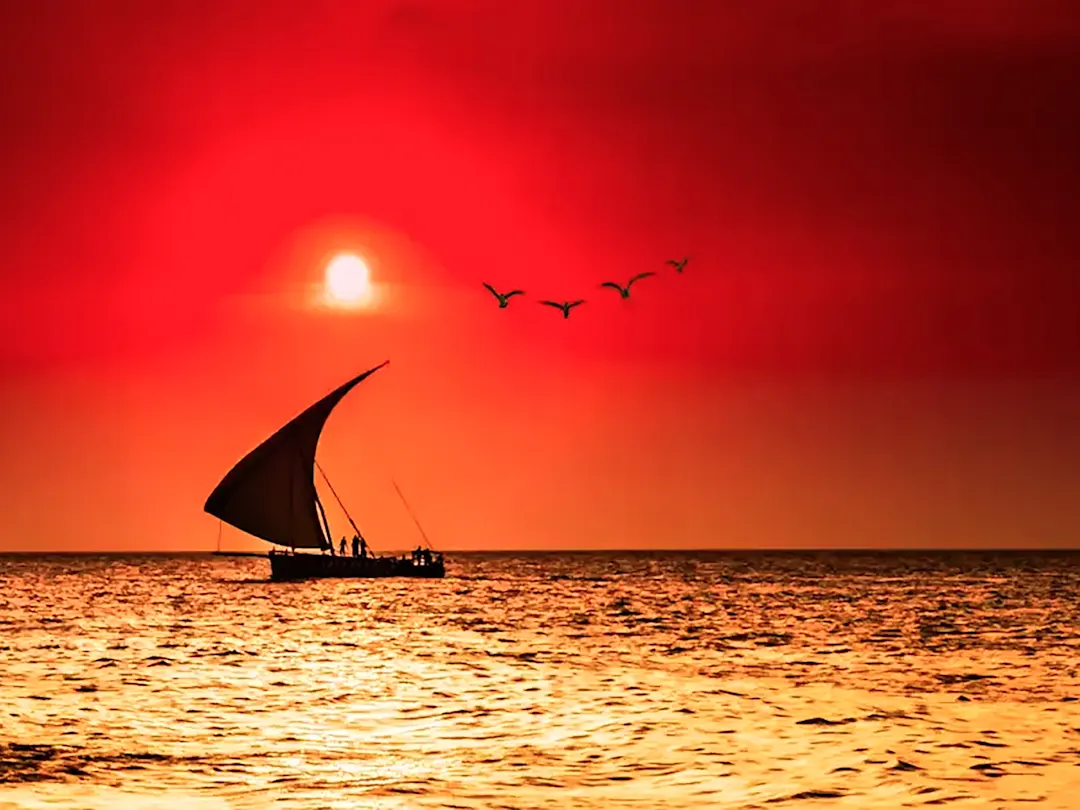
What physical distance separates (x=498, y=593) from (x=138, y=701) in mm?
80983

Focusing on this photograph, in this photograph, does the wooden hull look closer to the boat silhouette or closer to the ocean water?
the boat silhouette

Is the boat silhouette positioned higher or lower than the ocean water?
higher

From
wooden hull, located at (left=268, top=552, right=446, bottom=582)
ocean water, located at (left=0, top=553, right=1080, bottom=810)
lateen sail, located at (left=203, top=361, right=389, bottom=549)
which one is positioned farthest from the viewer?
wooden hull, located at (left=268, top=552, right=446, bottom=582)

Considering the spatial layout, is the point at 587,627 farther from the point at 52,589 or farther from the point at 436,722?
the point at 52,589

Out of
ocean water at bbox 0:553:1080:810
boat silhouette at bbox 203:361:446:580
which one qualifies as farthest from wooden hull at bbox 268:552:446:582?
ocean water at bbox 0:553:1080:810

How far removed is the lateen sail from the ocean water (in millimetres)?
35359

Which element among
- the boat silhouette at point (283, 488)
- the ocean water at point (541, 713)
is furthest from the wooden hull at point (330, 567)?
the ocean water at point (541, 713)

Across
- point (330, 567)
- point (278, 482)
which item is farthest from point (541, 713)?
point (330, 567)

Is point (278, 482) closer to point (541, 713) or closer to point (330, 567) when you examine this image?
point (330, 567)

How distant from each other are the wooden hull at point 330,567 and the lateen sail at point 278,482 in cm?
1145

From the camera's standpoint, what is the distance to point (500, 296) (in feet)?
200

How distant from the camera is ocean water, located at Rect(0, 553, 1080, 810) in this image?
79.2 ft

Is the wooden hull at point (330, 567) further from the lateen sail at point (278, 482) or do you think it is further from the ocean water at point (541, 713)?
the ocean water at point (541, 713)

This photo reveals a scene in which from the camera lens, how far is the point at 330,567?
12888 centimetres
